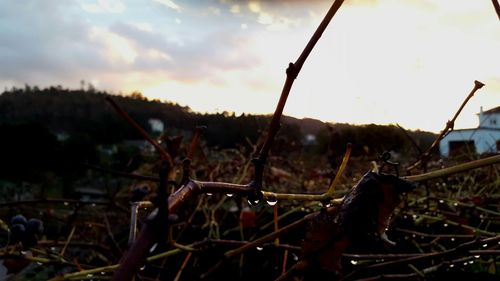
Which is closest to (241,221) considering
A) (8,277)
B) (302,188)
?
(8,277)

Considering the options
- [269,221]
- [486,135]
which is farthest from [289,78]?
[486,135]

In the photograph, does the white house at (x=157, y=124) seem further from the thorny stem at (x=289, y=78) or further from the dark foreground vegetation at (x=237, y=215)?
the thorny stem at (x=289, y=78)

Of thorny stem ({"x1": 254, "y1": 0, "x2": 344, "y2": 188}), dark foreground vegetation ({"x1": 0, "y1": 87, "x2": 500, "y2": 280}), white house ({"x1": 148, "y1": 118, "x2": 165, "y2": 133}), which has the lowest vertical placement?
dark foreground vegetation ({"x1": 0, "y1": 87, "x2": 500, "y2": 280})

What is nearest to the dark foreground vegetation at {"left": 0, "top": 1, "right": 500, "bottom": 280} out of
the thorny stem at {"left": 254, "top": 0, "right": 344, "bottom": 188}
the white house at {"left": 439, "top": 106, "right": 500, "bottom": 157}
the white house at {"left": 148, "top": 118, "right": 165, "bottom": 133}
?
the thorny stem at {"left": 254, "top": 0, "right": 344, "bottom": 188}

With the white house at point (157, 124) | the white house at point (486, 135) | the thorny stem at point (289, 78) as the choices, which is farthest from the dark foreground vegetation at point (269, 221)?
the white house at point (157, 124)

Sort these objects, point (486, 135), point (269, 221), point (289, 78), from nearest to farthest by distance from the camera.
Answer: point (289, 78)
point (269, 221)
point (486, 135)

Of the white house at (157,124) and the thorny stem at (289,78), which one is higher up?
the thorny stem at (289,78)

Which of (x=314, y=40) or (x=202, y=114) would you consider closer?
(x=314, y=40)

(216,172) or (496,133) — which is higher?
(496,133)

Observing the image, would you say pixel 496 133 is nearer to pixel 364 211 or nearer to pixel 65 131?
pixel 364 211

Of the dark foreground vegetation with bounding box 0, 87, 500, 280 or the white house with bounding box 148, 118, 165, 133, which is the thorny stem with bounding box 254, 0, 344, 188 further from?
the white house with bounding box 148, 118, 165, 133

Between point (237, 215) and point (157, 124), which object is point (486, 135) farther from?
point (157, 124)

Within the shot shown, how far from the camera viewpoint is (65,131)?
16734 mm

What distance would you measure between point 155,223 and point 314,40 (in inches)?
8.3
